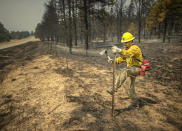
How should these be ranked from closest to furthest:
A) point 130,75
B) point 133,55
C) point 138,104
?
point 133,55 < point 130,75 < point 138,104

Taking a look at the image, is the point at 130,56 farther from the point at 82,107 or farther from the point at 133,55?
the point at 82,107

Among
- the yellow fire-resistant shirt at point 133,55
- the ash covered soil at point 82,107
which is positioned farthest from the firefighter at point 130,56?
the ash covered soil at point 82,107

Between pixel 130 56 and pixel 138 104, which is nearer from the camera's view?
pixel 130 56

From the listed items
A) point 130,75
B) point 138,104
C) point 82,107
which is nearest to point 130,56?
point 130,75

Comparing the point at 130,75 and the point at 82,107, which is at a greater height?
the point at 130,75

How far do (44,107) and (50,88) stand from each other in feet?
4.22

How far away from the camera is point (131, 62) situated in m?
3.20

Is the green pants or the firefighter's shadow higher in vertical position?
the green pants

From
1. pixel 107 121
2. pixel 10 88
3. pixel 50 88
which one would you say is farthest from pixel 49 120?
pixel 10 88

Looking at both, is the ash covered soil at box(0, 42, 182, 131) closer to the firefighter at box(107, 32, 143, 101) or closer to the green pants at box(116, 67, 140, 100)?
the green pants at box(116, 67, 140, 100)

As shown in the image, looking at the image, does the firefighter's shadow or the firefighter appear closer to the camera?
the firefighter

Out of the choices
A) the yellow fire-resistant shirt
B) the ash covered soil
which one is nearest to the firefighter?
the yellow fire-resistant shirt

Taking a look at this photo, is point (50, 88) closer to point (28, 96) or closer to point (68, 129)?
point (28, 96)

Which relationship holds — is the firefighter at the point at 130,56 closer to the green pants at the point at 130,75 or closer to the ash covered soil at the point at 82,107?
the green pants at the point at 130,75
